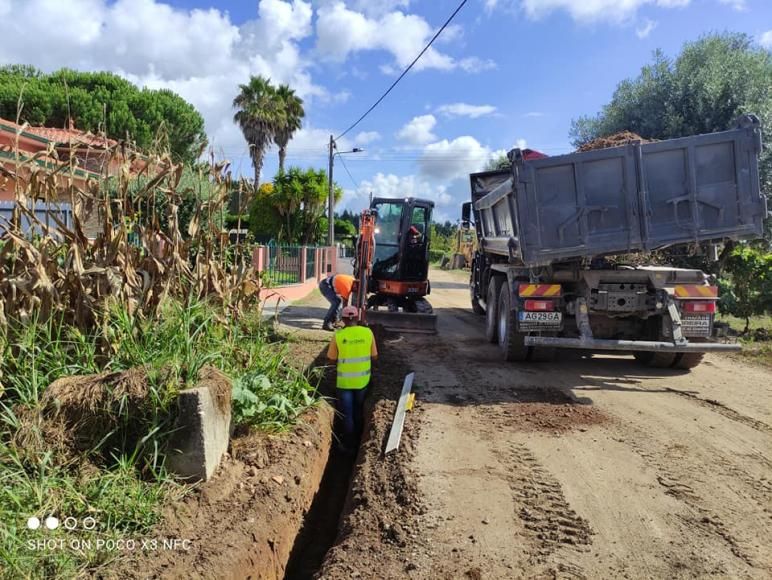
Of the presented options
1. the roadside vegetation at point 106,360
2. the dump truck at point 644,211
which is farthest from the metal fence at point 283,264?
the roadside vegetation at point 106,360

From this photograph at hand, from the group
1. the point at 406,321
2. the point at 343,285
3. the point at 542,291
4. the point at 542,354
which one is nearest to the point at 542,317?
the point at 542,291

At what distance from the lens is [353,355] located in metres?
A: 5.97

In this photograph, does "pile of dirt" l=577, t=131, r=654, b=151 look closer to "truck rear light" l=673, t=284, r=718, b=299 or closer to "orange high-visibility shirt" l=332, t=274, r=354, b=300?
"truck rear light" l=673, t=284, r=718, b=299

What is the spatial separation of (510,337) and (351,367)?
2.75 meters

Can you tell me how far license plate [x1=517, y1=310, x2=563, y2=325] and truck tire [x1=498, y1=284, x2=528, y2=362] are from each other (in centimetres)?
21

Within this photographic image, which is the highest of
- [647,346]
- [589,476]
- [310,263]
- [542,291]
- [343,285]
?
[310,263]

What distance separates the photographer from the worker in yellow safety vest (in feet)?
19.6

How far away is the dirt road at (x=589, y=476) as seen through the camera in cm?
314

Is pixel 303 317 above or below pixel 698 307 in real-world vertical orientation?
below

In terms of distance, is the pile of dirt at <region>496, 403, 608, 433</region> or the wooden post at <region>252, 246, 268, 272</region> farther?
the wooden post at <region>252, 246, 268, 272</region>

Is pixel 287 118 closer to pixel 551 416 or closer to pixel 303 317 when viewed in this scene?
pixel 303 317

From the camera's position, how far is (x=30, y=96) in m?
22.5

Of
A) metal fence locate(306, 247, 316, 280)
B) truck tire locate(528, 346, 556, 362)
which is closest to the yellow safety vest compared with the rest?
truck tire locate(528, 346, 556, 362)

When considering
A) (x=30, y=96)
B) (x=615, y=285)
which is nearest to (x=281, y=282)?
(x=615, y=285)
